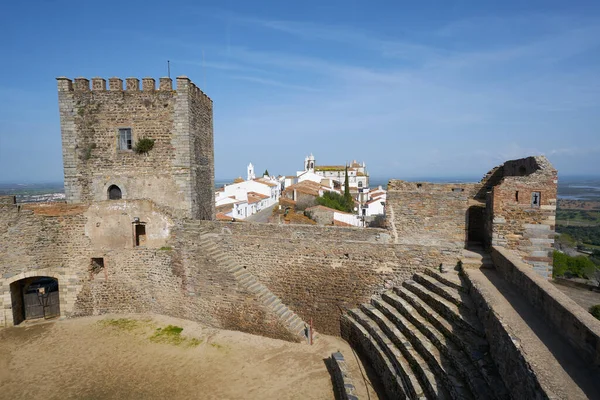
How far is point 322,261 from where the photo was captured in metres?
10.8

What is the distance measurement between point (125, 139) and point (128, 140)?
0.12 meters

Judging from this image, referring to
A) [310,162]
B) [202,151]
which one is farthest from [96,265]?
[310,162]

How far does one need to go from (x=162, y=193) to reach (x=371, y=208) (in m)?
26.8

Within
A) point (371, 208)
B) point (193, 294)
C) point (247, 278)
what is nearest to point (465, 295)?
point (247, 278)

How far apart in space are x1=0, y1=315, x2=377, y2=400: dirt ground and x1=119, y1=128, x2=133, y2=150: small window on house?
6.22 meters

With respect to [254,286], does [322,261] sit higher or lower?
higher

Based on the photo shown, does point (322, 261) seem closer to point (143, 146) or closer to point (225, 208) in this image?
point (143, 146)

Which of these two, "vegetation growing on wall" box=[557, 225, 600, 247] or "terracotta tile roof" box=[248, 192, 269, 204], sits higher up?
"terracotta tile roof" box=[248, 192, 269, 204]

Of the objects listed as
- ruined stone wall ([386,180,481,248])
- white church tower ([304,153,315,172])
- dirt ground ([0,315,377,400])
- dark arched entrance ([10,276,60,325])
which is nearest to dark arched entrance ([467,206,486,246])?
ruined stone wall ([386,180,481,248])

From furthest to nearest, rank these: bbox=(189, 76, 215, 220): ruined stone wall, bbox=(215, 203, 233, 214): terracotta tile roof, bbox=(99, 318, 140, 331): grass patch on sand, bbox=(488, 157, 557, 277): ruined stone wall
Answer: bbox=(215, 203, 233, 214): terracotta tile roof, bbox=(189, 76, 215, 220): ruined stone wall, bbox=(99, 318, 140, 331): grass patch on sand, bbox=(488, 157, 557, 277): ruined stone wall

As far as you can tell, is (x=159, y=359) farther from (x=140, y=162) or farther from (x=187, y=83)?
(x=187, y=83)

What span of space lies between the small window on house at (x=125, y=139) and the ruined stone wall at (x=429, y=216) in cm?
957

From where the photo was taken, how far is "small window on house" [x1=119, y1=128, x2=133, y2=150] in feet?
40.7

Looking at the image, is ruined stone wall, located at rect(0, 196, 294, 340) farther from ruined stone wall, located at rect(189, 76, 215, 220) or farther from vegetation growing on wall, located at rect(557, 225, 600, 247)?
vegetation growing on wall, located at rect(557, 225, 600, 247)
